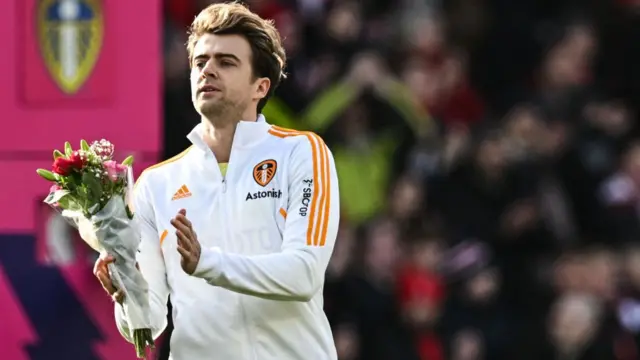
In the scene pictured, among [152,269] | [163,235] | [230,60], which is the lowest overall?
[152,269]

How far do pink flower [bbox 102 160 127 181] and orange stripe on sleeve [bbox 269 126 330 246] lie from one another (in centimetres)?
61

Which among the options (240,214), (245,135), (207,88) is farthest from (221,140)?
(240,214)

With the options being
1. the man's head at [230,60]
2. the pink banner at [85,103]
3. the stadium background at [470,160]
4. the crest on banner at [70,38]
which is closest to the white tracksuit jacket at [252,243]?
the man's head at [230,60]

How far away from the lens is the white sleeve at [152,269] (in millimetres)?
5402

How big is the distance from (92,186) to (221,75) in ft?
2.05

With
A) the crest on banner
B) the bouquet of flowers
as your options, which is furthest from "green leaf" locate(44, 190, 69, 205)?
the crest on banner

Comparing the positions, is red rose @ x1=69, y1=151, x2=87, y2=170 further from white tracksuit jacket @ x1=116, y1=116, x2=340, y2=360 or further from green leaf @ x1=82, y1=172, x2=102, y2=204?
white tracksuit jacket @ x1=116, y1=116, x2=340, y2=360

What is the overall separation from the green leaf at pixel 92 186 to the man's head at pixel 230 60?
0.49 meters

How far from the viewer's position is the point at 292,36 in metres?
10.7

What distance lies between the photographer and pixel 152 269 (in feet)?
17.9

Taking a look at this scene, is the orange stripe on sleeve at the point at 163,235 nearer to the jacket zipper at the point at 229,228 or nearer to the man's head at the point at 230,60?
the jacket zipper at the point at 229,228

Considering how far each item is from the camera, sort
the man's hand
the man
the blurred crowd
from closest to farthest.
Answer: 1. the man's hand
2. the man
3. the blurred crowd

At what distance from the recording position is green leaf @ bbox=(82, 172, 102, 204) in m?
5.12

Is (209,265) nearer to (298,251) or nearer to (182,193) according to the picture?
(298,251)
